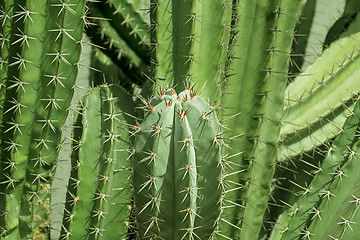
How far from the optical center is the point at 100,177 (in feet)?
8.00

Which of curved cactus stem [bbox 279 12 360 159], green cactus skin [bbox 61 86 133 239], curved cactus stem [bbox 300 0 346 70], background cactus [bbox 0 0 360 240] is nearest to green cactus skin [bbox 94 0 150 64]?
background cactus [bbox 0 0 360 240]

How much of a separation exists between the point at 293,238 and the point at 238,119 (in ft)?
1.91

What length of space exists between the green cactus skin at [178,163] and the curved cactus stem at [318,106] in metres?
1.04

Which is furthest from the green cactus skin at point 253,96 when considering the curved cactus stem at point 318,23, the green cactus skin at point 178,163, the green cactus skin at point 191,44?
the curved cactus stem at point 318,23

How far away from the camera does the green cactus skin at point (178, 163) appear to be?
72.8 inches

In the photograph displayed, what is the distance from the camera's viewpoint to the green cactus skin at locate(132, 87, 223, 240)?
1849mm

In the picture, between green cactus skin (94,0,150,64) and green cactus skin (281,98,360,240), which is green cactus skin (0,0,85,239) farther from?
green cactus skin (281,98,360,240)

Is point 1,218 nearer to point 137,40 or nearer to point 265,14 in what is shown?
point 137,40

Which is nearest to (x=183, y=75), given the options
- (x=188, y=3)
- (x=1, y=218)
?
(x=188, y=3)

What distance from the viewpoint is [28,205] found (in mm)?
2461

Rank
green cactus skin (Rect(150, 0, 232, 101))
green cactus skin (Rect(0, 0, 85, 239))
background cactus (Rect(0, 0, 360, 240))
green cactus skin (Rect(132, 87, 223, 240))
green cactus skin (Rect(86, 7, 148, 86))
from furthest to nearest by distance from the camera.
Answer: green cactus skin (Rect(86, 7, 148, 86)) < green cactus skin (Rect(150, 0, 232, 101)) < green cactus skin (Rect(0, 0, 85, 239)) < background cactus (Rect(0, 0, 360, 240)) < green cactus skin (Rect(132, 87, 223, 240))

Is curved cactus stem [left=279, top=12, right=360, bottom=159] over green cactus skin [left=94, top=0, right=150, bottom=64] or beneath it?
beneath

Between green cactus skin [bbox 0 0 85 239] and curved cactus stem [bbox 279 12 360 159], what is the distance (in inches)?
46.2

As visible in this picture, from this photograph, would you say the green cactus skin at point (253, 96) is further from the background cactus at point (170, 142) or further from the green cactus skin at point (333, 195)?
the green cactus skin at point (333, 195)
